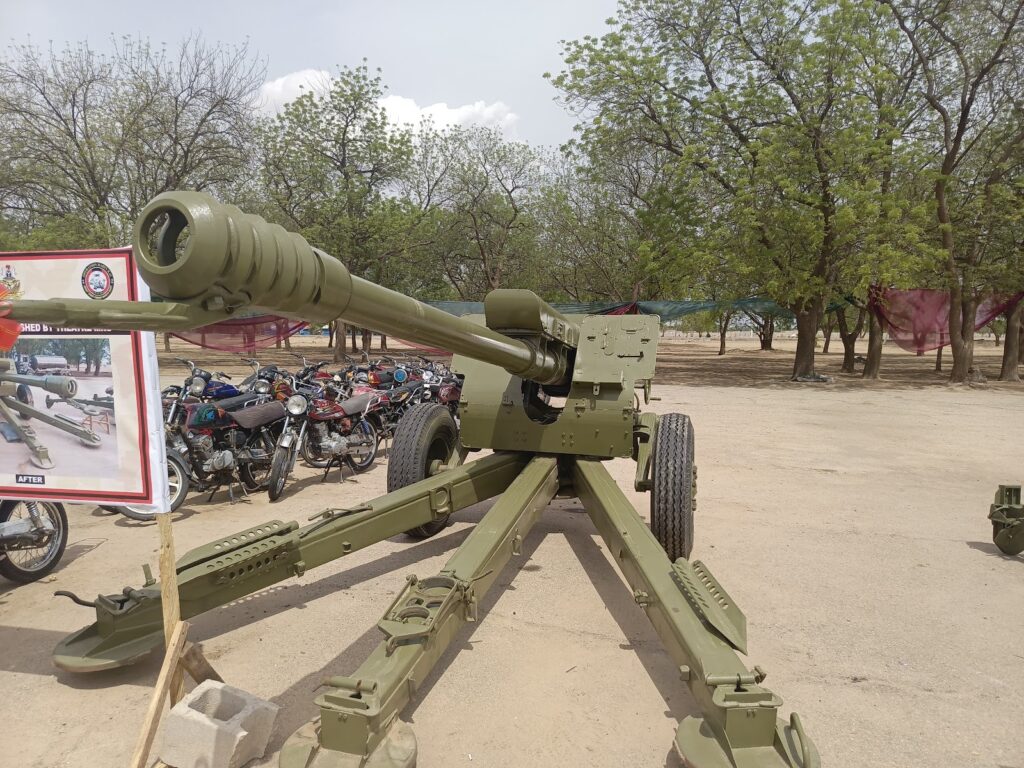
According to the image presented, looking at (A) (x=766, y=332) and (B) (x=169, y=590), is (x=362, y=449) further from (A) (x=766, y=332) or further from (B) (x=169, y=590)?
(A) (x=766, y=332)

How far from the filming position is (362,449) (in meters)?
6.73

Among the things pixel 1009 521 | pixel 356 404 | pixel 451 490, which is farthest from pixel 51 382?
pixel 1009 521

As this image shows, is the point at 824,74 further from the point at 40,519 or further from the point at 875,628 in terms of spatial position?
the point at 40,519

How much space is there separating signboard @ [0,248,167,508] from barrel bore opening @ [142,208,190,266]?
3.94ft

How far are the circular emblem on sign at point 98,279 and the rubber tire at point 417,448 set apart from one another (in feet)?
7.43

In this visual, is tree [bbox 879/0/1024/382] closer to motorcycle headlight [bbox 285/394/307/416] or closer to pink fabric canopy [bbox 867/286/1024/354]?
pink fabric canopy [bbox 867/286/1024/354]

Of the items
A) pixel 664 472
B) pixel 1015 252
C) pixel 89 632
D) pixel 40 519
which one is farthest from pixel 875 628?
pixel 1015 252

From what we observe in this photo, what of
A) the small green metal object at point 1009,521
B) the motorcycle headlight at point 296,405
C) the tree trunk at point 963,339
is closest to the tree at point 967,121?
the tree trunk at point 963,339

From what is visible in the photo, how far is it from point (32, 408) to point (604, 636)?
283cm

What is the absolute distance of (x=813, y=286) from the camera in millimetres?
14930

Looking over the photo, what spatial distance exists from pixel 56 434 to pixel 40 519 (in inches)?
57.9

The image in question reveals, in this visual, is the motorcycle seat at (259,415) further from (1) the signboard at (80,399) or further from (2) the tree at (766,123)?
(2) the tree at (766,123)

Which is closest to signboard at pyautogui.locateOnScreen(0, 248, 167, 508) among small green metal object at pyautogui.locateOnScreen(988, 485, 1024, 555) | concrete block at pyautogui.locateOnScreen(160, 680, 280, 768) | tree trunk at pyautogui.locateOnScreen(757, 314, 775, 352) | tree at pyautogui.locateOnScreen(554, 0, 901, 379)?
concrete block at pyautogui.locateOnScreen(160, 680, 280, 768)

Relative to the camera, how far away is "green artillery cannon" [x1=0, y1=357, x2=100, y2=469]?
287cm
